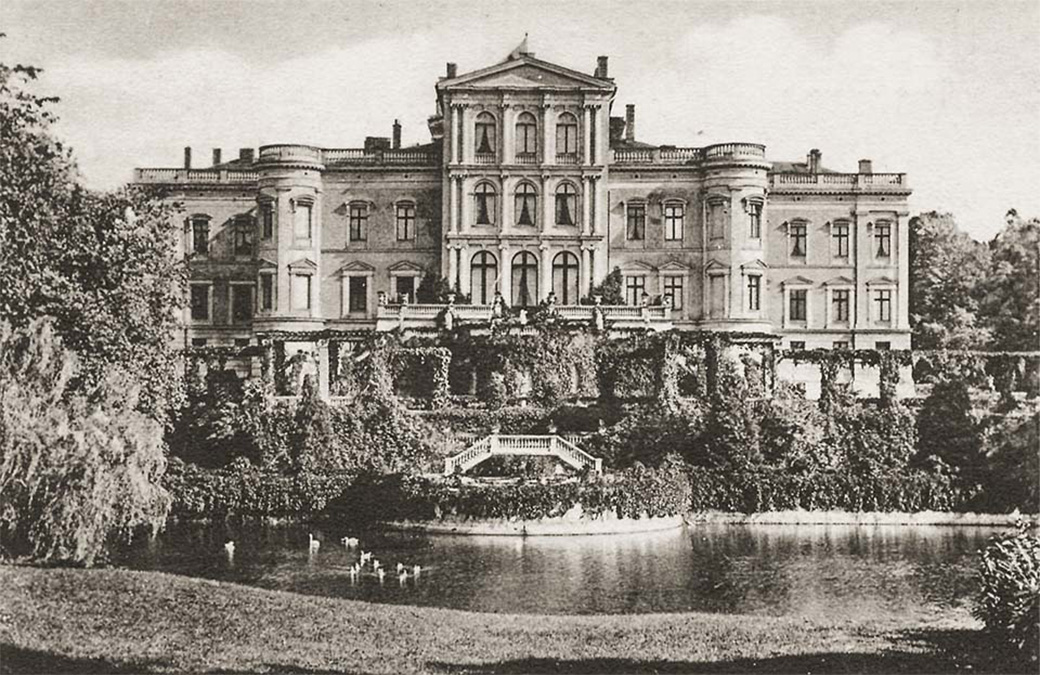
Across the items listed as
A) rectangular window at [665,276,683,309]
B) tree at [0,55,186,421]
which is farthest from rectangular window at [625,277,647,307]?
tree at [0,55,186,421]

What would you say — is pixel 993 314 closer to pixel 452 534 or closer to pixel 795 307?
pixel 795 307

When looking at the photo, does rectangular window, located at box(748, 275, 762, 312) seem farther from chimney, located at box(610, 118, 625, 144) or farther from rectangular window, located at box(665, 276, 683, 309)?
chimney, located at box(610, 118, 625, 144)

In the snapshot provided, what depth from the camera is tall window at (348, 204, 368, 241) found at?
139 feet

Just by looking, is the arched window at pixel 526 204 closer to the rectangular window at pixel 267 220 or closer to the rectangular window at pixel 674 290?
the rectangular window at pixel 674 290

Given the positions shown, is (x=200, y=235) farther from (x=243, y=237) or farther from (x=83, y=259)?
(x=83, y=259)

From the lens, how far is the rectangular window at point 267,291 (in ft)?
136

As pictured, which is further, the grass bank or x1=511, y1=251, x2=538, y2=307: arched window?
x1=511, y1=251, x2=538, y2=307: arched window

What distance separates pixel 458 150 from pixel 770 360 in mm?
13182

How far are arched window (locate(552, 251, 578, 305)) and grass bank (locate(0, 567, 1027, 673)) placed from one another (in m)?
24.6

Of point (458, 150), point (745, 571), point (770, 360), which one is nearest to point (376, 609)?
point (745, 571)

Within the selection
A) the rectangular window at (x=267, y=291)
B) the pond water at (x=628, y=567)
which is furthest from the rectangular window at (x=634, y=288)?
the pond water at (x=628, y=567)

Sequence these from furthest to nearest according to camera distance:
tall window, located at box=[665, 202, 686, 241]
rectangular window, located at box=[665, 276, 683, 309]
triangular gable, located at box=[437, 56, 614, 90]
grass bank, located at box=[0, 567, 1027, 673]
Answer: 1. tall window, located at box=[665, 202, 686, 241]
2. rectangular window, located at box=[665, 276, 683, 309]
3. triangular gable, located at box=[437, 56, 614, 90]
4. grass bank, located at box=[0, 567, 1027, 673]

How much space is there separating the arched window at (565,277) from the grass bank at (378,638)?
24626mm

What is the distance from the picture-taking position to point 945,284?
4816 cm
